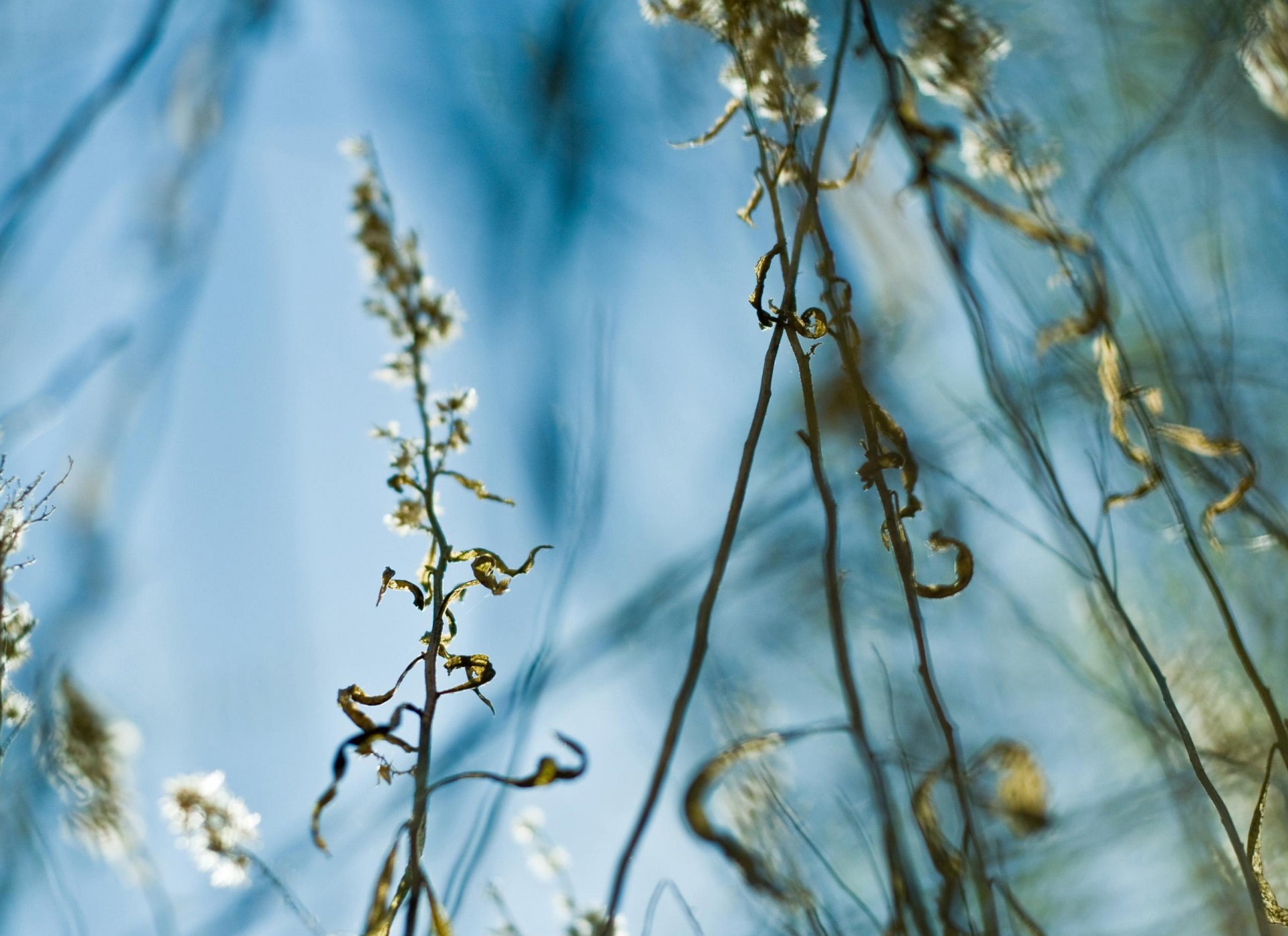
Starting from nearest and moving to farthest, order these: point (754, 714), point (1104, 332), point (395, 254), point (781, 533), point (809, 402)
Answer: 1. point (809, 402)
2. point (1104, 332)
3. point (395, 254)
4. point (754, 714)
5. point (781, 533)

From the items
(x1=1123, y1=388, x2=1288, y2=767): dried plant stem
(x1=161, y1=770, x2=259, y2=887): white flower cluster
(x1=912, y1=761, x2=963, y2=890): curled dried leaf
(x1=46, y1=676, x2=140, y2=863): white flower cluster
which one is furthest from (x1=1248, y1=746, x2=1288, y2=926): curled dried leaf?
(x1=46, y1=676, x2=140, y2=863): white flower cluster

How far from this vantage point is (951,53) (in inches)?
25.5

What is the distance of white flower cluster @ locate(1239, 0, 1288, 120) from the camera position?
0.76m

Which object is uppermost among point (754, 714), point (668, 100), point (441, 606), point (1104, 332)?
point (668, 100)

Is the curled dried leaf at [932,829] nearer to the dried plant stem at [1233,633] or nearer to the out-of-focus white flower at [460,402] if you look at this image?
the dried plant stem at [1233,633]

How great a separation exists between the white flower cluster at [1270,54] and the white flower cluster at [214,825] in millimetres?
1017

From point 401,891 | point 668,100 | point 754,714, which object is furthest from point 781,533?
point 401,891

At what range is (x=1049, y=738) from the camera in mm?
1224

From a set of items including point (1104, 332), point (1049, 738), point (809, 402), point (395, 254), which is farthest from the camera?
point (1049, 738)

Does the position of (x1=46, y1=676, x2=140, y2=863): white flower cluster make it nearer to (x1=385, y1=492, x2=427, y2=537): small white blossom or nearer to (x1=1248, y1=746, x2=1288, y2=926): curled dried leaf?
(x1=385, y1=492, x2=427, y2=537): small white blossom

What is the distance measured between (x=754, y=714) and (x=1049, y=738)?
2.06 feet

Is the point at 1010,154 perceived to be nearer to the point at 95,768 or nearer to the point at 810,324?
the point at 810,324

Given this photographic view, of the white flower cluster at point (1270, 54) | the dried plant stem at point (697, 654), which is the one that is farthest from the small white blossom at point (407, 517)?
the white flower cluster at point (1270, 54)

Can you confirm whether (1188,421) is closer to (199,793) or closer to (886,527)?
(886,527)
